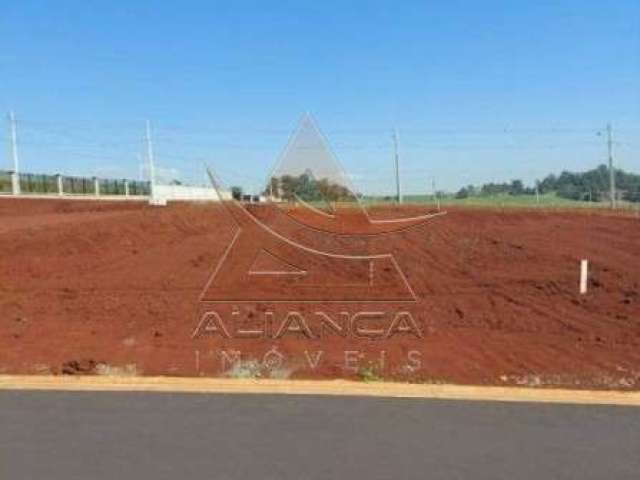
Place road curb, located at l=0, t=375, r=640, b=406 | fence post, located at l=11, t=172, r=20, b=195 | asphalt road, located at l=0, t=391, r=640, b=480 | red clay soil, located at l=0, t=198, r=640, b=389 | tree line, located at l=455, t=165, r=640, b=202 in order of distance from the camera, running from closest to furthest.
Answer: asphalt road, located at l=0, t=391, r=640, b=480 < road curb, located at l=0, t=375, r=640, b=406 < red clay soil, located at l=0, t=198, r=640, b=389 < fence post, located at l=11, t=172, r=20, b=195 < tree line, located at l=455, t=165, r=640, b=202

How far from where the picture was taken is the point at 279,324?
40.4 feet

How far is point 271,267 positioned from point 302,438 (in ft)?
45.8

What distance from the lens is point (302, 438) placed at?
4.77 m

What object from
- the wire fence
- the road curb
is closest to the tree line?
the wire fence

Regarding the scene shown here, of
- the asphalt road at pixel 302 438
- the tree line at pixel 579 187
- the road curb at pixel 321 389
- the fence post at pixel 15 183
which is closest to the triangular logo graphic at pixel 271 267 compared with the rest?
the road curb at pixel 321 389

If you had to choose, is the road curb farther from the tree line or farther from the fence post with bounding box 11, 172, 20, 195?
the tree line

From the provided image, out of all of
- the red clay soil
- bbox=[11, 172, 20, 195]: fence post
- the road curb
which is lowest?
the red clay soil

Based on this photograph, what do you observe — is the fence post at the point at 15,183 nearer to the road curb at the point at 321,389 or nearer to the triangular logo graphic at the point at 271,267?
the triangular logo graphic at the point at 271,267

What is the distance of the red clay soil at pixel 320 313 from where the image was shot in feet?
31.4

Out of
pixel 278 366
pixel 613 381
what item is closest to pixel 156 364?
pixel 278 366

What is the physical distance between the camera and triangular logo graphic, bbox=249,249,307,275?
17.9 m

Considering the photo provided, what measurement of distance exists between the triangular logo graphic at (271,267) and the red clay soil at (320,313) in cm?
26

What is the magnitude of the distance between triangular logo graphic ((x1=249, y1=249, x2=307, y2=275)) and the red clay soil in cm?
26

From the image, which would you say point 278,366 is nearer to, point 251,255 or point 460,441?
point 460,441
